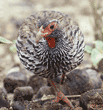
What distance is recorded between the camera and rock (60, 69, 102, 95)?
206 cm

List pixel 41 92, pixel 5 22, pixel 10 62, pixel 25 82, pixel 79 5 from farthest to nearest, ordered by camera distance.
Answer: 1. pixel 79 5
2. pixel 5 22
3. pixel 10 62
4. pixel 25 82
5. pixel 41 92

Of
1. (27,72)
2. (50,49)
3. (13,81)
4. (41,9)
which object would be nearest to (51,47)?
(50,49)

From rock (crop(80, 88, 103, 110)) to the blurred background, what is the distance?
721 millimetres

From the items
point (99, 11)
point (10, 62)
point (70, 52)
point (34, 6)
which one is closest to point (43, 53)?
point (70, 52)

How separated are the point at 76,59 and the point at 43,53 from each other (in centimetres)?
41

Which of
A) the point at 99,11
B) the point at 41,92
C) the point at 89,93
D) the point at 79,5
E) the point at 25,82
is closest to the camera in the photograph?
the point at 89,93

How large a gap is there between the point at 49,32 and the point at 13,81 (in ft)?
3.15

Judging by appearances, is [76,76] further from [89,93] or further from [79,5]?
[79,5]

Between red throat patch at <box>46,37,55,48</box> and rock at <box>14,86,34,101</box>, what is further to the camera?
rock at <box>14,86,34,101</box>

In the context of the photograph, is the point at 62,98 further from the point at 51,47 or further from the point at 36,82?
the point at 51,47

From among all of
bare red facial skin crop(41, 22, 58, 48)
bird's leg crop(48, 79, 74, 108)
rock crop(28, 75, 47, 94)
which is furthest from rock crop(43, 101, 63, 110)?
bare red facial skin crop(41, 22, 58, 48)

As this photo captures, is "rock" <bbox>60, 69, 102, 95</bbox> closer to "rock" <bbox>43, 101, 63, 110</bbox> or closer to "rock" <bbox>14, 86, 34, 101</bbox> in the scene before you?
"rock" <bbox>43, 101, 63, 110</bbox>

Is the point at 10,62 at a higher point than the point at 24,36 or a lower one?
lower

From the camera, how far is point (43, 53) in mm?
1785
